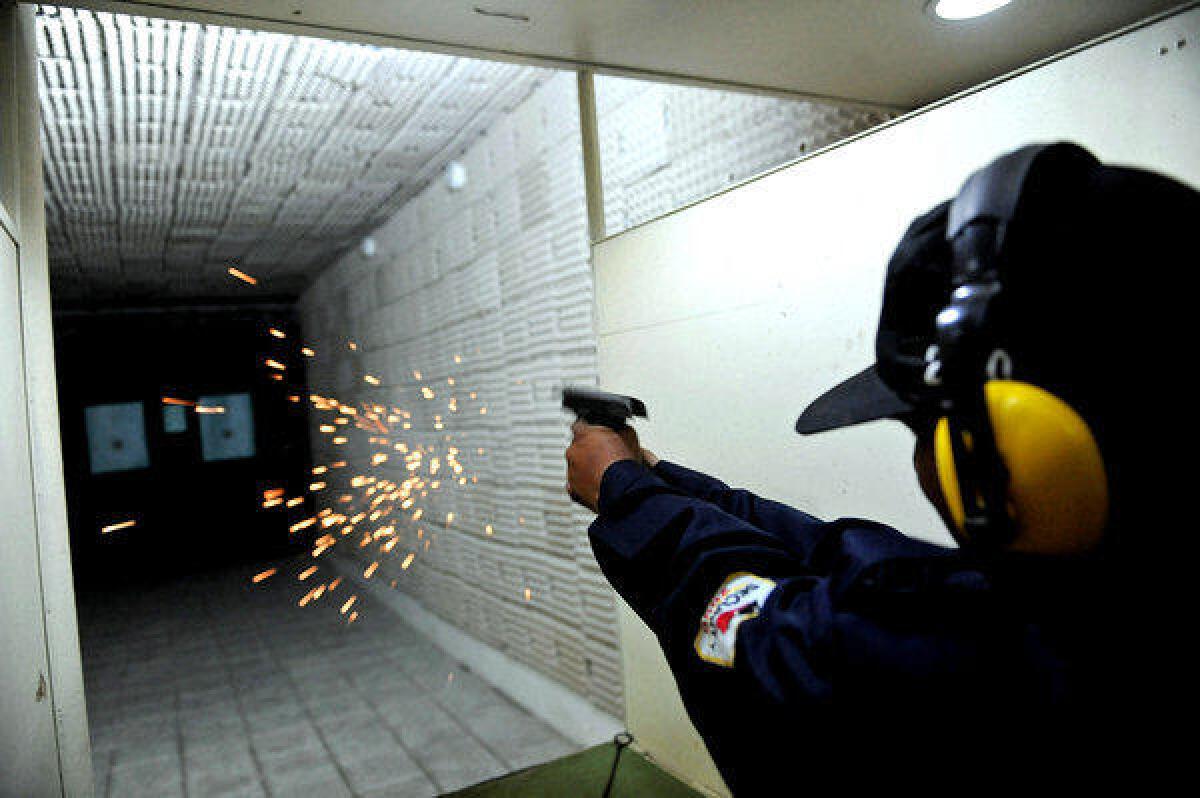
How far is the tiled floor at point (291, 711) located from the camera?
344cm

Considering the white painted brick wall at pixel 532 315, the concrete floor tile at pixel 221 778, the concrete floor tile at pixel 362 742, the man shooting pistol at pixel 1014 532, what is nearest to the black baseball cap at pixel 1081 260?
the man shooting pistol at pixel 1014 532

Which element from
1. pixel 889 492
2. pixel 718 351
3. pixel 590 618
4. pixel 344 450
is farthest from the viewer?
pixel 344 450

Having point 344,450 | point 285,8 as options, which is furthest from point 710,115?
point 344,450

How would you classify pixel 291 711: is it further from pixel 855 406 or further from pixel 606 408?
pixel 855 406

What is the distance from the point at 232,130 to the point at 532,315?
1.82 metres

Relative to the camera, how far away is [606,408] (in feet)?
4.44

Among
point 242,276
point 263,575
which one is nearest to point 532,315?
point 242,276

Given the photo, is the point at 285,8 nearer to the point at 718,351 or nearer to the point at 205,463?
the point at 718,351

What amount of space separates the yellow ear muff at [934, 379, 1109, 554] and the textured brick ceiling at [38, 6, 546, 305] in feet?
9.40

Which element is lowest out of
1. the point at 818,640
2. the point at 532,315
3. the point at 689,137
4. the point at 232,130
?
the point at 818,640

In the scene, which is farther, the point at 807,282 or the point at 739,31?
the point at 807,282

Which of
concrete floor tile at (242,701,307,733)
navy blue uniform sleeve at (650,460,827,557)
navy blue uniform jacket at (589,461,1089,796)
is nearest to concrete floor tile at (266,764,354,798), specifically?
concrete floor tile at (242,701,307,733)

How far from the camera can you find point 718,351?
2133 mm

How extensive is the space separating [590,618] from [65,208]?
14.5 feet
